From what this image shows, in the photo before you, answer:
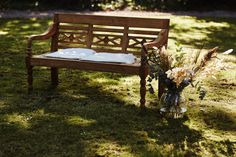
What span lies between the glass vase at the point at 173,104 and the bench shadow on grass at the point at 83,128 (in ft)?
0.39

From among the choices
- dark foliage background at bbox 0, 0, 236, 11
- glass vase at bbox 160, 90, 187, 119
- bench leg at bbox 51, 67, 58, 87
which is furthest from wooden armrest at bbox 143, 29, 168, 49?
dark foliage background at bbox 0, 0, 236, 11

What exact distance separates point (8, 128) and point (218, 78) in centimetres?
416

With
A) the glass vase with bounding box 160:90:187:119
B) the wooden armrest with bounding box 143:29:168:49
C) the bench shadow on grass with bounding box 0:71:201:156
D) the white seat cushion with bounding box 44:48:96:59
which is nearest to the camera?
the bench shadow on grass with bounding box 0:71:201:156

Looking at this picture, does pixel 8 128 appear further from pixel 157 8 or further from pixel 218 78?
pixel 157 8

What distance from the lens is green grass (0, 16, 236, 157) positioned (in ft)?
16.1

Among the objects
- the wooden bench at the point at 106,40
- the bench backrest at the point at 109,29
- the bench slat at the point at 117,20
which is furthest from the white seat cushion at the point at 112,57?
the bench slat at the point at 117,20

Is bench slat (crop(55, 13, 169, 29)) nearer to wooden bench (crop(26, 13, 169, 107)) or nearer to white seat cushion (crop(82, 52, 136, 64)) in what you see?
wooden bench (crop(26, 13, 169, 107))

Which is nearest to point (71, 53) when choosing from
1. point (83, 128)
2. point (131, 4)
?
point (83, 128)

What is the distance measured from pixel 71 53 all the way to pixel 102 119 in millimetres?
1407

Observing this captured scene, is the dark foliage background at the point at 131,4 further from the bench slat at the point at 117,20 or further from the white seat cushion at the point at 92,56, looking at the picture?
the white seat cushion at the point at 92,56

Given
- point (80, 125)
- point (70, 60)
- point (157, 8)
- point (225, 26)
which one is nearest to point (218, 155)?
point (80, 125)

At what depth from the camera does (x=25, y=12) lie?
54.0ft

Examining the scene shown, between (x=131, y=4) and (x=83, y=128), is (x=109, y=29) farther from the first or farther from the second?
(x=131, y=4)

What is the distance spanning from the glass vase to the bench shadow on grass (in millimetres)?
119
